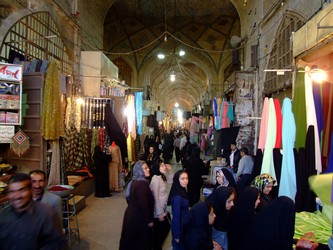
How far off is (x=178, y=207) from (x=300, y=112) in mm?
1725

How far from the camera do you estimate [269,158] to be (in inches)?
157

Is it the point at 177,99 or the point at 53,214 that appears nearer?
the point at 53,214

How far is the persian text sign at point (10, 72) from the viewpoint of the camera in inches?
184

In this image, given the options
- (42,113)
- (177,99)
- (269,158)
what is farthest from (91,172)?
(177,99)

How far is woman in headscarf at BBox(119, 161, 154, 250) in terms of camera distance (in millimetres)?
3285

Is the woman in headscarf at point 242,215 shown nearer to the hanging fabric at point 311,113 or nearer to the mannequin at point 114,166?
the hanging fabric at point 311,113

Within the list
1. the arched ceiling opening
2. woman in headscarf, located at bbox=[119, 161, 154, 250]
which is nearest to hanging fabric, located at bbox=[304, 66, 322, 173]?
woman in headscarf, located at bbox=[119, 161, 154, 250]

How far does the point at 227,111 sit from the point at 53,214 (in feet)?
26.1

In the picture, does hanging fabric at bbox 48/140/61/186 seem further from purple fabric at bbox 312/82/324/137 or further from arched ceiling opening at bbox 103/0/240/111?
arched ceiling opening at bbox 103/0/240/111

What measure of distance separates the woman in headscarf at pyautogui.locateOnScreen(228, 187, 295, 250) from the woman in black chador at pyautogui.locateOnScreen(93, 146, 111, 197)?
4.41 metres

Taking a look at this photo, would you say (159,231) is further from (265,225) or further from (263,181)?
(265,225)

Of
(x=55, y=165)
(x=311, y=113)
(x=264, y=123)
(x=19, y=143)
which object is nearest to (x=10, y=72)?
(x=19, y=143)

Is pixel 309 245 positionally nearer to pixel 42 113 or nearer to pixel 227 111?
pixel 42 113

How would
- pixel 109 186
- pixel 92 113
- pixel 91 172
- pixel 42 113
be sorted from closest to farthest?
pixel 42 113 → pixel 109 186 → pixel 91 172 → pixel 92 113
